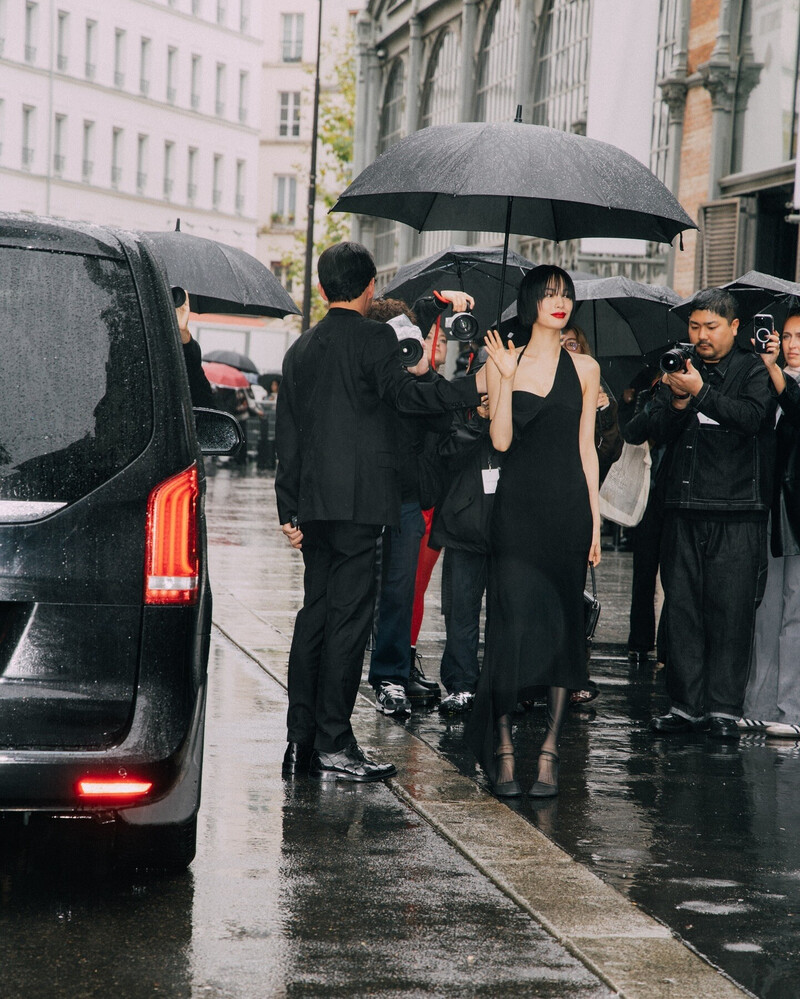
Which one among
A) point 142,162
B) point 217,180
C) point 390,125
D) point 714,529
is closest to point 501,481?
point 714,529

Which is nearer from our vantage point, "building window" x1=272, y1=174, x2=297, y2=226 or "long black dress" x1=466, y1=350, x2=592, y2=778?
"long black dress" x1=466, y1=350, x2=592, y2=778

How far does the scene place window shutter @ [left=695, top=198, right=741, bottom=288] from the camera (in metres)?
18.7

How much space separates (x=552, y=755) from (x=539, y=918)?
1613mm

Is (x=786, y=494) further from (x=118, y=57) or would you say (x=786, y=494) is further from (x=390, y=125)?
(x=118, y=57)

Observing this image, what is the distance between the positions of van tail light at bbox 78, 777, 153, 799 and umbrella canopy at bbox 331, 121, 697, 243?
11.2 ft

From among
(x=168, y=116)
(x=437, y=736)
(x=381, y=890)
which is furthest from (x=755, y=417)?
(x=168, y=116)

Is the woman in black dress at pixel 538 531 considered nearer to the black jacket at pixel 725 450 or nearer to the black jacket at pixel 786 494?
the black jacket at pixel 725 450

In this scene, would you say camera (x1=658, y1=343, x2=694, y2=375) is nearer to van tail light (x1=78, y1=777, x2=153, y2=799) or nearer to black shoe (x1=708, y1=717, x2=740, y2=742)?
black shoe (x1=708, y1=717, x2=740, y2=742)

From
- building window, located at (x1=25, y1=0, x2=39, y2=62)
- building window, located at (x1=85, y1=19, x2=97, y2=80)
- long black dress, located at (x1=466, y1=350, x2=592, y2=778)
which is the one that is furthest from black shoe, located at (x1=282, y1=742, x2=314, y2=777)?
building window, located at (x1=85, y1=19, x2=97, y2=80)

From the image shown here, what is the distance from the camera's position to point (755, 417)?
7320mm

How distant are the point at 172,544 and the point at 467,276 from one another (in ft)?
20.3

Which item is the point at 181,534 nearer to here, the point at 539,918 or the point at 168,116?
the point at 539,918

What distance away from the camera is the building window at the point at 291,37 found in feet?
259

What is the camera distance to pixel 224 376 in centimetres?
3525
